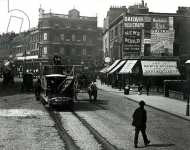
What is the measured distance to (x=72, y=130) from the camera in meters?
19.0

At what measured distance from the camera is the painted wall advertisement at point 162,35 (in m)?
55.7

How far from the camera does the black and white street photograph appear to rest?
658 inches

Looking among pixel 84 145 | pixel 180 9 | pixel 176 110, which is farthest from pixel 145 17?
pixel 84 145

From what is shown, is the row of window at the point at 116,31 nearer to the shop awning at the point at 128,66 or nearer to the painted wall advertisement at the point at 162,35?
the painted wall advertisement at the point at 162,35

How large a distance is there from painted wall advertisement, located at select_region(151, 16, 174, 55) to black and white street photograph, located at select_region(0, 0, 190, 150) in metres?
0.14

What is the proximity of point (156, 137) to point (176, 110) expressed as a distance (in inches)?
466

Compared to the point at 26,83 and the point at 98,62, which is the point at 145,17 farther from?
the point at 98,62

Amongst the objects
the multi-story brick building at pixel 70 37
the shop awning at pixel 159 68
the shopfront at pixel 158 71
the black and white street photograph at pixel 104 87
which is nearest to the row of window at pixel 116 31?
the black and white street photograph at pixel 104 87

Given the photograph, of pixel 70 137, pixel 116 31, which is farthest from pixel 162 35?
pixel 70 137

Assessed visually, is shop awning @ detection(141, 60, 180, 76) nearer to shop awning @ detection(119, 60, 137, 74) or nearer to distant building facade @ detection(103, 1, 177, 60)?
shop awning @ detection(119, 60, 137, 74)

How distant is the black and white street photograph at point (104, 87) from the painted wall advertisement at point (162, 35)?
138 mm

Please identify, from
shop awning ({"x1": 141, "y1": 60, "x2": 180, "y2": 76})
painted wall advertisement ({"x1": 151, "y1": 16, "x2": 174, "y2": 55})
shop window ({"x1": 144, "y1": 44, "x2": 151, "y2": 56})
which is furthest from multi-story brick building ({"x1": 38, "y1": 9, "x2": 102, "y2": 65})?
shop awning ({"x1": 141, "y1": 60, "x2": 180, "y2": 76})

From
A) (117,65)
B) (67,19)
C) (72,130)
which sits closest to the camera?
(72,130)

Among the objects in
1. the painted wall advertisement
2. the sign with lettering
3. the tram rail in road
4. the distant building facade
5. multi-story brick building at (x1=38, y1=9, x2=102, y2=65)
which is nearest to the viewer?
the tram rail in road
